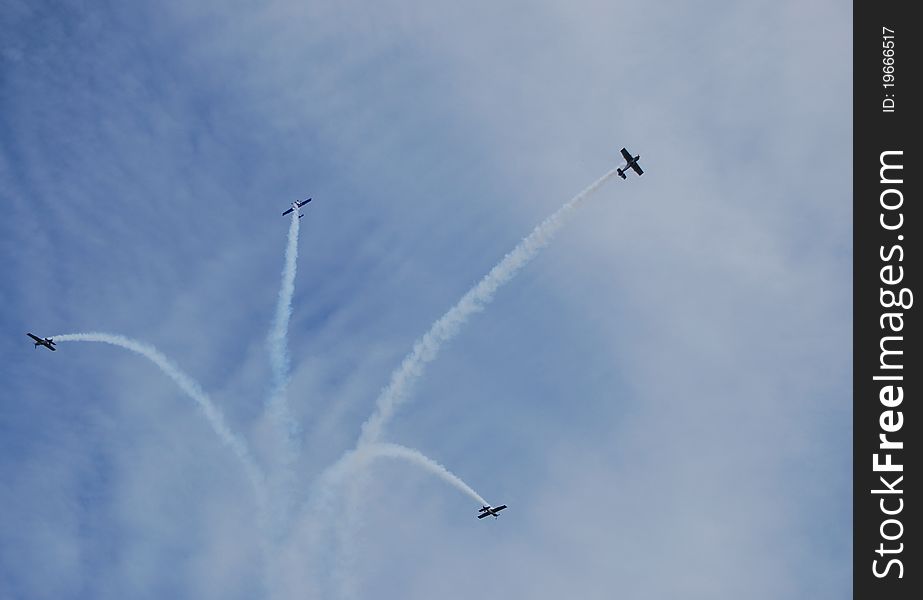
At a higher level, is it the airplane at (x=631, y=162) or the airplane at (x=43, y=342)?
the airplane at (x=631, y=162)

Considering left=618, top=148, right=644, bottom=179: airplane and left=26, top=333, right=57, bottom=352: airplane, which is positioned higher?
left=618, top=148, right=644, bottom=179: airplane
